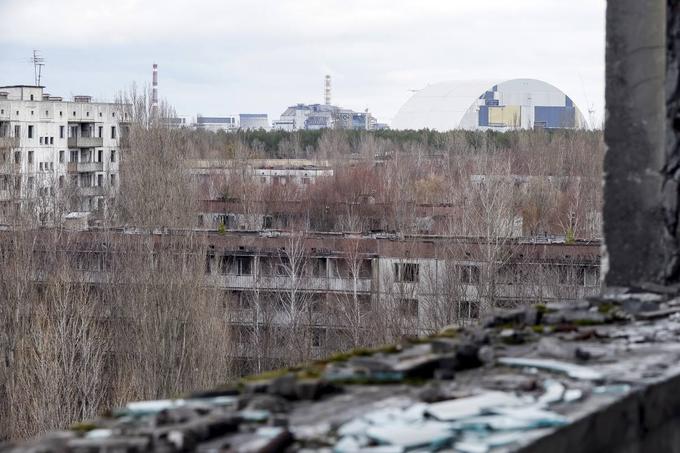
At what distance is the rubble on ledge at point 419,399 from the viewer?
227cm

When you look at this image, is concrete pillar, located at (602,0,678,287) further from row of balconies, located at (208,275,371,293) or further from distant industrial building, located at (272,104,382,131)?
distant industrial building, located at (272,104,382,131)

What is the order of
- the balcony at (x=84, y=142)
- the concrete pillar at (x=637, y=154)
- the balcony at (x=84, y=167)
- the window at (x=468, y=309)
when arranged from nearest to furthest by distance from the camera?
the concrete pillar at (x=637, y=154) → the window at (x=468, y=309) → the balcony at (x=84, y=167) → the balcony at (x=84, y=142)

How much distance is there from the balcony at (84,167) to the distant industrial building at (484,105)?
1571 inches

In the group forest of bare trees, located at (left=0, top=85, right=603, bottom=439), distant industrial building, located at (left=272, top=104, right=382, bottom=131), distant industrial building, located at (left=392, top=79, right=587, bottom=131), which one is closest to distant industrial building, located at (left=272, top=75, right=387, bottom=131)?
distant industrial building, located at (left=272, top=104, right=382, bottom=131)

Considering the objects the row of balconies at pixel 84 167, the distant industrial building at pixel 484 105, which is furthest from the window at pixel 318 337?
the distant industrial building at pixel 484 105

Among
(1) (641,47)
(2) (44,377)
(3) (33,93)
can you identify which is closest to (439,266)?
(2) (44,377)

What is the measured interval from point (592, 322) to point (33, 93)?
37.6 metres

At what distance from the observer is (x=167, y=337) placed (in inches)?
774

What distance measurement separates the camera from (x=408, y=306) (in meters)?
21.8

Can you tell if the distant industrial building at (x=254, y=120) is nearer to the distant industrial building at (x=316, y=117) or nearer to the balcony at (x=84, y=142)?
the distant industrial building at (x=316, y=117)

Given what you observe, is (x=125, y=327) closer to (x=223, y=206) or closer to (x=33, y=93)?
(x=223, y=206)

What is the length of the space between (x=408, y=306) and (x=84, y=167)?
19.7 m

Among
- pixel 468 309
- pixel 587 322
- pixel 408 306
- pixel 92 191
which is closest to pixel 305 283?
pixel 408 306

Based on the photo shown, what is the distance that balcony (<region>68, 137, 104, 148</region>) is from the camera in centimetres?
3909
